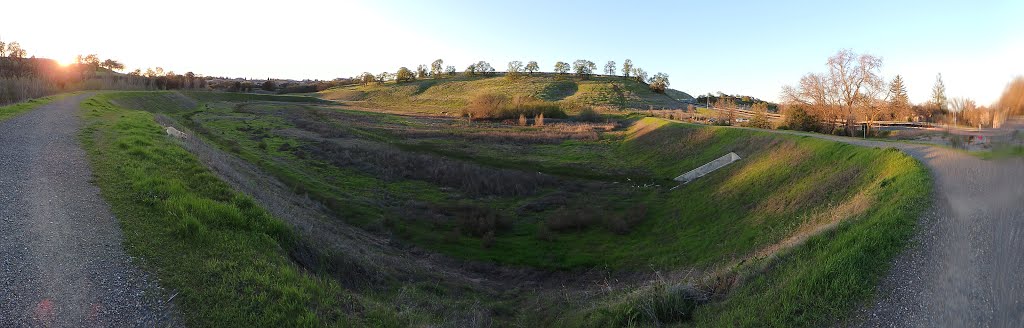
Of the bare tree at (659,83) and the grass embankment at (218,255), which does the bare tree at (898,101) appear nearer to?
the grass embankment at (218,255)

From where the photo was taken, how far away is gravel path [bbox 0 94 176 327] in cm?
593

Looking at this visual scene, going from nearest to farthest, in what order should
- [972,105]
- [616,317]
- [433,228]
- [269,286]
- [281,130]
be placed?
[269,286] < [972,105] < [616,317] < [433,228] < [281,130]

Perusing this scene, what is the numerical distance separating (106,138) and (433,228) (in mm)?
12881

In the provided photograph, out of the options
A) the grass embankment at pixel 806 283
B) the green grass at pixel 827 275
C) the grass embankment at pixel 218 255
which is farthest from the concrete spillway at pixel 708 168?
the grass embankment at pixel 218 255

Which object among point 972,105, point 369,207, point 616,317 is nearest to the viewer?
point 972,105

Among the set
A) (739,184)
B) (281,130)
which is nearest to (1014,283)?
(739,184)

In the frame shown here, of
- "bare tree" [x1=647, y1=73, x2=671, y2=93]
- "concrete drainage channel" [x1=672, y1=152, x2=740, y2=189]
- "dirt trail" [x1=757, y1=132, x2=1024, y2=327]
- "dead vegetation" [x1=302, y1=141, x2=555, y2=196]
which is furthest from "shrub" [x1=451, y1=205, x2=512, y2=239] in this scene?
"bare tree" [x1=647, y1=73, x2=671, y2=93]

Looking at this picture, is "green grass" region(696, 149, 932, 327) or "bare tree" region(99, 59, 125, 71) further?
"bare tree" region(99, 59, 125, 71)

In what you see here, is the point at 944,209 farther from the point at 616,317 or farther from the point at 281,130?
the point at 281,130

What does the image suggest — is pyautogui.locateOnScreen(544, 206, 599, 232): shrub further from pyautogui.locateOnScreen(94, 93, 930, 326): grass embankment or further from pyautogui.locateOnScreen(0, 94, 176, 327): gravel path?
pyautogui.locateOnScreen(0, 94, 176, 327): gravel path

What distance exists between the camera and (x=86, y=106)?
31766mm

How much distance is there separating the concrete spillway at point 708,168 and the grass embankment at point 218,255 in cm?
2171

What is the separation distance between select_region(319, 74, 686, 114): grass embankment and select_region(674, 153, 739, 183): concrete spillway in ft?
230

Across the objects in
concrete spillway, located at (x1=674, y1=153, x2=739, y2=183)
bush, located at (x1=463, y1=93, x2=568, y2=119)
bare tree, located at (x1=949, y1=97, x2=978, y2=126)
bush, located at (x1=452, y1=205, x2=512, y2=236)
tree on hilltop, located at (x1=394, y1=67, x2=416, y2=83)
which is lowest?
bush, located at (x1=452, y1=205, x2=512, y2=236)
